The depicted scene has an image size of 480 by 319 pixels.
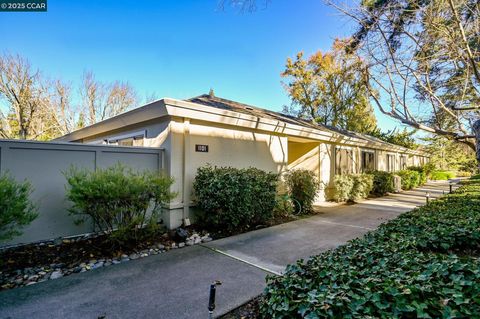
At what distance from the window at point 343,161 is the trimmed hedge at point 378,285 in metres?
8.61

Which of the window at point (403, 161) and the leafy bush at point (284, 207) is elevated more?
the window at point (403, 161)

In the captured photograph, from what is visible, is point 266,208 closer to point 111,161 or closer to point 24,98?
point 111,161

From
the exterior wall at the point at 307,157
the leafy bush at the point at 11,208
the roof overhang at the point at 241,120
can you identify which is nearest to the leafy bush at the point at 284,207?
the roof overhang at the point at 241,120

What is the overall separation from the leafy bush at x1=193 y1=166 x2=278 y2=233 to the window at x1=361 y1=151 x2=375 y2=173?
9.80 m

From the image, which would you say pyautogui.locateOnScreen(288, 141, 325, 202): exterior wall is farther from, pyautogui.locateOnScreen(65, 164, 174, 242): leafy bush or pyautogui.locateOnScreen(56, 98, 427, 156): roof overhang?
pyautogui.locateOnScreen(65, 164, 174, 242): leafy bush

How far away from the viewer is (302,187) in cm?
817

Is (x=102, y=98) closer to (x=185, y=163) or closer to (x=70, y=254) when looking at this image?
(x=185, y=163)

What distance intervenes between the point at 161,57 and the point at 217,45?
6.67 meters

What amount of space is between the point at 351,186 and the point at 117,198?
30.1 ft

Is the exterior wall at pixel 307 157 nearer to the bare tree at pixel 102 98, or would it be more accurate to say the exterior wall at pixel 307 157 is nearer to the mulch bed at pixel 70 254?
the mulch bed at pixel 70 254

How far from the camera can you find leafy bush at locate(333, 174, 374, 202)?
10.1m

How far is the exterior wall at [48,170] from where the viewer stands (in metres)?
4.38

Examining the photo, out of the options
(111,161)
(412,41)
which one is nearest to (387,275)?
(111,161)

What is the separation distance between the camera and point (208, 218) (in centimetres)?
584
